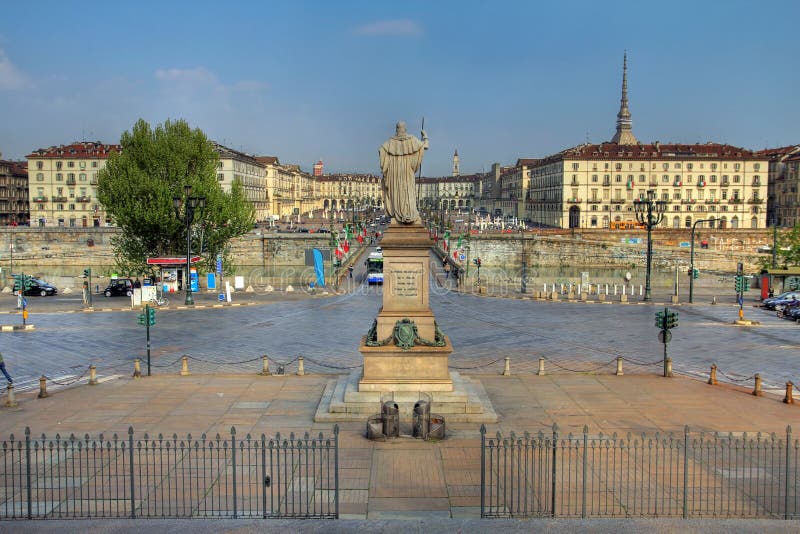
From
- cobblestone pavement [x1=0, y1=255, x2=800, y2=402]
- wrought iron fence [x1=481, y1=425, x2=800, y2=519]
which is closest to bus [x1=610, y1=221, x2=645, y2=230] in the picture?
cobblestone pavement [x1=0, y1=255, x2=800, y2=402]

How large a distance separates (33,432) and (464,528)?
445 inches

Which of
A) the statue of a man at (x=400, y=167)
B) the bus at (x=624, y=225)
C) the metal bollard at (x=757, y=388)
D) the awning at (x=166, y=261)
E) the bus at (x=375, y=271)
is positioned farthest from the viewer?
the bus at (x=624, y=225)

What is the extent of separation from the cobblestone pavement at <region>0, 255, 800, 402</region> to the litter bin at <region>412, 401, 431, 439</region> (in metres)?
8.70

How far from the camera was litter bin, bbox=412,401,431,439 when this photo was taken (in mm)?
15203

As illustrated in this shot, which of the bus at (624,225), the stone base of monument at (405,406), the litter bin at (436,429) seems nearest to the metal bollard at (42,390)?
the stone base of monument at (405,406)

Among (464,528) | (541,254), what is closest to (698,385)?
(464,528)

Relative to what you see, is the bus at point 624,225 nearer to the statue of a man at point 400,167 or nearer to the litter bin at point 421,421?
the statue of a man at point 400,167

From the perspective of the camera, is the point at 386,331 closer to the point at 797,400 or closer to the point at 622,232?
the point at 797,400

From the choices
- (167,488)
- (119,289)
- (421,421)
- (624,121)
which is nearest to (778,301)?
(421,421)

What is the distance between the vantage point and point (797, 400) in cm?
1961

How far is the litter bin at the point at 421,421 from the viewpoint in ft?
49.9

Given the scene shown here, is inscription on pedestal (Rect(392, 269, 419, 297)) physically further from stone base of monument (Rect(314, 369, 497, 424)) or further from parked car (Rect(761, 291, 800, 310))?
parked car (Rect(761, 291, 800, 310))

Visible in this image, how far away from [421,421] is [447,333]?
56.2 feet

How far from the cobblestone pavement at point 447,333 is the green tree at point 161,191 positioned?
396 inches
